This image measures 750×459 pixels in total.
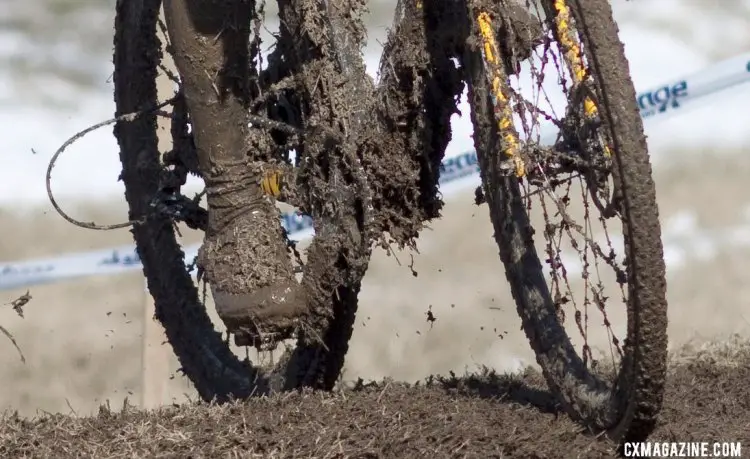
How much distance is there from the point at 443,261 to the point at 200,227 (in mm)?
3964

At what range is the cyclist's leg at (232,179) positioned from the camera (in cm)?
295

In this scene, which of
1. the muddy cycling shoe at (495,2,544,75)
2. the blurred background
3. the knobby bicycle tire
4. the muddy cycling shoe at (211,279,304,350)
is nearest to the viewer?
the muddy cycling shoe at (495,2,544,75)

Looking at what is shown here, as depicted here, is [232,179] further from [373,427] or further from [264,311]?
[373,427]

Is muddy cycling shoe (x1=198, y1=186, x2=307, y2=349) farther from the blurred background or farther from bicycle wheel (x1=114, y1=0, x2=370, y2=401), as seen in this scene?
the blurred background

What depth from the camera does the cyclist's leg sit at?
2945 mm

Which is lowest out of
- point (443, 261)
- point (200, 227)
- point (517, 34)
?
point (200, 227)

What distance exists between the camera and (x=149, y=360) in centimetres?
540

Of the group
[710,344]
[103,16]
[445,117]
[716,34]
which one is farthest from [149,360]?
[103,16]

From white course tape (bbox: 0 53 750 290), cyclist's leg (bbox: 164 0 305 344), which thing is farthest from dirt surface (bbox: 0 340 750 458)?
white course tape (bbox: 0 53 750 290)

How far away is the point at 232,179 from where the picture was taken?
302 cm

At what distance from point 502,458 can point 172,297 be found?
5.64 ft

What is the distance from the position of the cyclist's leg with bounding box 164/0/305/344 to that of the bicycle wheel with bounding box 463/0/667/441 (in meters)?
0.58

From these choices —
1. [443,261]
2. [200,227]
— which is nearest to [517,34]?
[200,227]

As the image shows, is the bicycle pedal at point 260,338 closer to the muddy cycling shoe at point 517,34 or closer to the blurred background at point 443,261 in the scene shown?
the muddy cycling shoe at point 517,34
